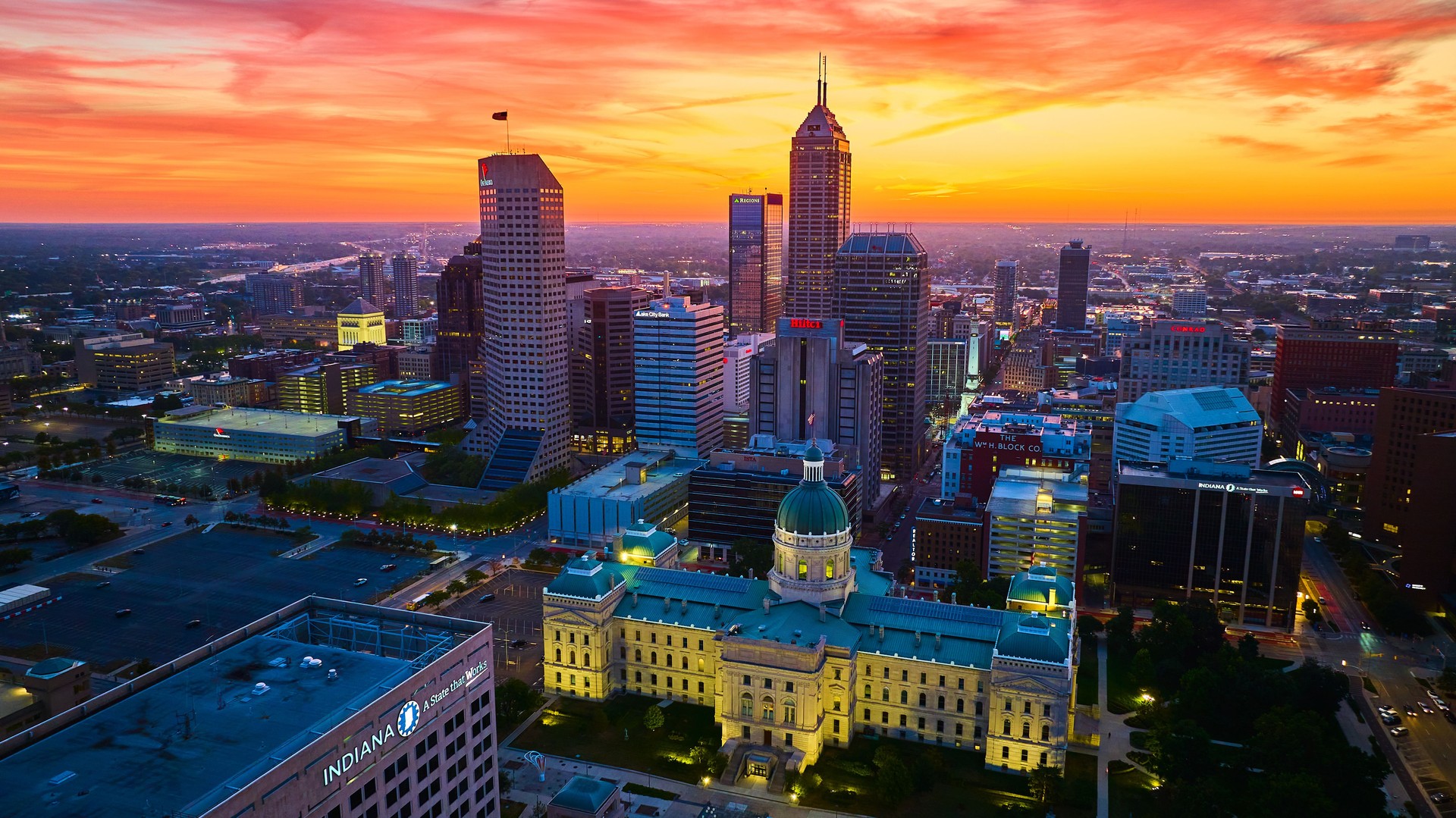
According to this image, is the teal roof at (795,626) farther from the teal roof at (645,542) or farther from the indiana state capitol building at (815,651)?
the teal roof at (645,542)

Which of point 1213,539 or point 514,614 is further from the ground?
point 1213,539

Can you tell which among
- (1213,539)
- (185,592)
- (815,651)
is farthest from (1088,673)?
(185,592)

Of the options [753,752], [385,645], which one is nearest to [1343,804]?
A: [753,752]

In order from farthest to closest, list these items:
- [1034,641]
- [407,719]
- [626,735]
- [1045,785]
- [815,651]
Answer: [626,735] → [815,651] → [1034,641] → [1045,785] → [407,719]

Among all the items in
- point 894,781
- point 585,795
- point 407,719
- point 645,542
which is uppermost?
point 407,719

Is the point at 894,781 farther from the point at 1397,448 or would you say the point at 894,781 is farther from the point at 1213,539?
the point at 1397,448
